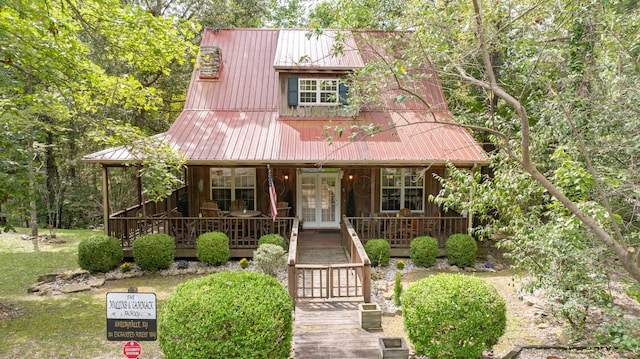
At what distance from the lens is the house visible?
1154 centimetres

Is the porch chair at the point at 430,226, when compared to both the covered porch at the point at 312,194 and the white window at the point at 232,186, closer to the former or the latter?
the covered porch at the point at 312,194

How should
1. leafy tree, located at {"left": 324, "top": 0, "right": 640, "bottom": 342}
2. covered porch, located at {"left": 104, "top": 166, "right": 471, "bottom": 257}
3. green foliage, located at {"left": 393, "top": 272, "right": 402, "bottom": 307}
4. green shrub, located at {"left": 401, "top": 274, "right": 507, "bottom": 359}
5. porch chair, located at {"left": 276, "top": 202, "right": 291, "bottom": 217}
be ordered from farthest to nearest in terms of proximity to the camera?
covered porch, located at {"left": 104, "top": 166, "right": 471, "bottom": 257}
porch chair, located at {"left": 276, "top": 202, "right": 291, "bottom": 217}
green foliage, located at {"left": 393, "top": 272, "right": 402, "bottom": 307}
green shrub, located at {"left": 401, "top": 274, "right": 507, "bottom": 359}
leafy tree, located at {"left": 324, "top": 0, "right": 640, "bottom": 342}

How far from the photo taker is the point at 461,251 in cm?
1087

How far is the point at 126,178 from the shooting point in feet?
72.5

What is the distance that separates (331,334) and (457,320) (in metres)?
2.14

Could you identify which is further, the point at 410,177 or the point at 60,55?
the point at 410,177

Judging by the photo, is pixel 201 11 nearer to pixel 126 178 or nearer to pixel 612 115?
pixel 126 178

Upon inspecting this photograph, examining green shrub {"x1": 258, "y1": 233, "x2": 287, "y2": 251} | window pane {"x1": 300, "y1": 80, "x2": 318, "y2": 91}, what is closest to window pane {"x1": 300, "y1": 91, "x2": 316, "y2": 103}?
window pane {"x1": 300, "y1": 80, "x2": 318, "y2": 91}

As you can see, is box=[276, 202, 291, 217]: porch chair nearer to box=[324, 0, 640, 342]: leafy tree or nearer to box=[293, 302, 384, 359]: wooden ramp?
box=[293, 302, 384, 359]: wooden ramp

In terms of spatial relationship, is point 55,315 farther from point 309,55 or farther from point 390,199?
point 309,55

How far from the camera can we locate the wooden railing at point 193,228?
37.2 feet

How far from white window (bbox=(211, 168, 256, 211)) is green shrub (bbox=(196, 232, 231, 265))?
298cm

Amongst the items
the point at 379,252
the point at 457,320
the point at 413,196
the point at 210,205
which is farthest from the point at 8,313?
the point at 413,196

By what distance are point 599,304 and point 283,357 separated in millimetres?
4795
